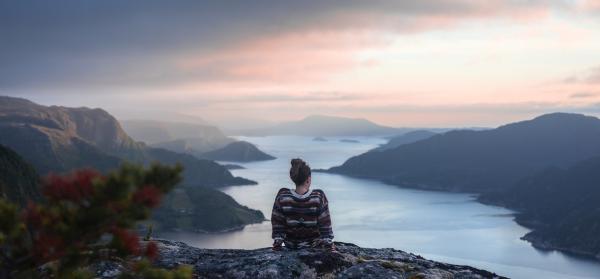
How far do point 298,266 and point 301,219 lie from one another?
1815 millimetres

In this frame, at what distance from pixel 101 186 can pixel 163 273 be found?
1.44 metres

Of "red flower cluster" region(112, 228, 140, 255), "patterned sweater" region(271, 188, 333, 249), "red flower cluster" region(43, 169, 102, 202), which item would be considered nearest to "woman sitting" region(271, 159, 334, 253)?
"patterned sweater" region(271, 188, 333, 249)

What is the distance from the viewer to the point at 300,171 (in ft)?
40.9

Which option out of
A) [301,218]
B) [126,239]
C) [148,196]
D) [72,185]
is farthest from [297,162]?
[72,185]

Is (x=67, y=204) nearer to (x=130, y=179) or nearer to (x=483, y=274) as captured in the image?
(x=130, y=179)

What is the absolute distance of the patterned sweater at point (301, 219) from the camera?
12898mm

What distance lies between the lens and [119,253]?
6711 millimetres

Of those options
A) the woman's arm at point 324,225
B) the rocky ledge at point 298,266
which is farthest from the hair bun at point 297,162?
the rocky ledge at point 298,266

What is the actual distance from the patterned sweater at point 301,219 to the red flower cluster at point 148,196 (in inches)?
267

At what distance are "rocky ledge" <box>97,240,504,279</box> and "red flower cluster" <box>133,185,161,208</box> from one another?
5.16 meters

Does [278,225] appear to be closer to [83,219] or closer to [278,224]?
[278,224]

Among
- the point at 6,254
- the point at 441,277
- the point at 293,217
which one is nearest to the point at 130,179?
the point at 6,254

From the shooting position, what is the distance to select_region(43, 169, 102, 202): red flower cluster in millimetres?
5980

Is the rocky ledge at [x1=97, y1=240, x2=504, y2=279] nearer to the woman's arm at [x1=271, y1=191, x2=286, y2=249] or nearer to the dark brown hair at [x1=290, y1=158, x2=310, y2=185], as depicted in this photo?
the woman's arm at [x1=271, y1=191, x2=286, y2=249]
